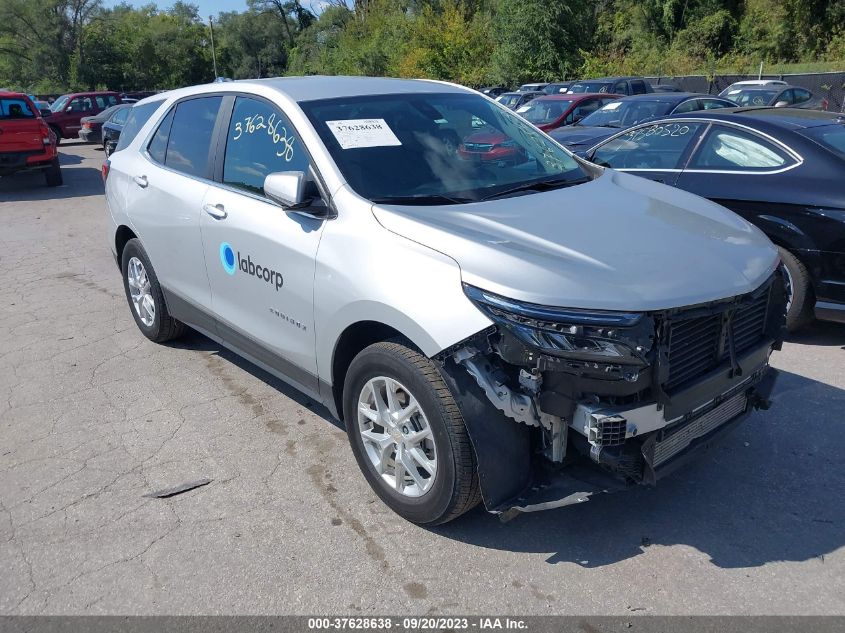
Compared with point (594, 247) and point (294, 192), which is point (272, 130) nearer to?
point (294, 192)

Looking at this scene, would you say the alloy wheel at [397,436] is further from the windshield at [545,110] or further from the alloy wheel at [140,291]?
the windshield at [545,110]

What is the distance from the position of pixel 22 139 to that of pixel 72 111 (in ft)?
41.7

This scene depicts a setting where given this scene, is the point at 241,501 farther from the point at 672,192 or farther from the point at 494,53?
the point at 494,53

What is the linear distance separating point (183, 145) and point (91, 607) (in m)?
3.02

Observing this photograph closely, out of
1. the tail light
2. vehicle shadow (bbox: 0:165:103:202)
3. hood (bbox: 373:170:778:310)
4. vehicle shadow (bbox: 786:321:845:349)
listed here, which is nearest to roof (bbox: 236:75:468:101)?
hood (bbox: 373:170:778:310)

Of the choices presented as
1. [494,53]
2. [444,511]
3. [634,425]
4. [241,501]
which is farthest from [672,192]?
[494,53]

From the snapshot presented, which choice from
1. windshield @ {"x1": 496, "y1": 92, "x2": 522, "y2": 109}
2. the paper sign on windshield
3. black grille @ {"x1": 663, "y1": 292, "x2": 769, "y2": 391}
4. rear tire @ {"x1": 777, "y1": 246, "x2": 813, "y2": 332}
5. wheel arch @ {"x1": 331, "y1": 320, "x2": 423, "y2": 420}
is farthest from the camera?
windshield @ {"x1": 496, "y1": 92, "x2": 522, "y2": 109}

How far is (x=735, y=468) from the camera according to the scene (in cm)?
376

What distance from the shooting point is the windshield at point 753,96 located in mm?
19688

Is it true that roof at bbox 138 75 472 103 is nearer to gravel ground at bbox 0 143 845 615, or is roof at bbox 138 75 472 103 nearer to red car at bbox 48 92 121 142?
gravel ground at bbox 0 143 845 615

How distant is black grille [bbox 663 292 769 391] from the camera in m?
2.88

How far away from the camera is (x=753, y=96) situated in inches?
781

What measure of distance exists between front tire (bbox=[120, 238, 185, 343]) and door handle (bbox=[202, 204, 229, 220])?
114 cm

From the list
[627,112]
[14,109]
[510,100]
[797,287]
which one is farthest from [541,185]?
[510,100]
